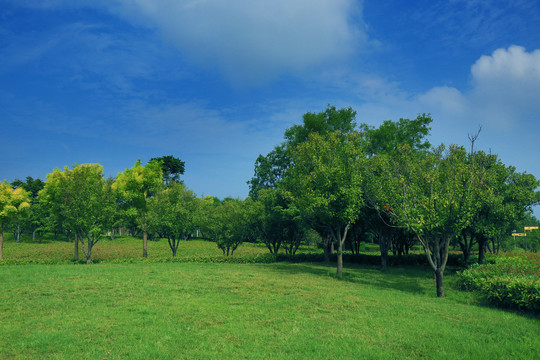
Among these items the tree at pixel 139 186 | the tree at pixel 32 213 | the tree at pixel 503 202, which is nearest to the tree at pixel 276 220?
the tree at pixel 139 186

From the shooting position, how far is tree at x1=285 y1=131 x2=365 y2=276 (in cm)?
2289

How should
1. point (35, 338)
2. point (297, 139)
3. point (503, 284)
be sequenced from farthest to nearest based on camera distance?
point (297, 139) < point (503, 284) < point (35, 338)

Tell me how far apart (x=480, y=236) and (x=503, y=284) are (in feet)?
50.1

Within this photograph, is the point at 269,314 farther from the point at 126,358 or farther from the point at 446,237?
the point at 446,237

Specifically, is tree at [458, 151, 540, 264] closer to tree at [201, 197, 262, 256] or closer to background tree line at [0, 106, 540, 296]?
background tree line at [0, 106, 540, 296]

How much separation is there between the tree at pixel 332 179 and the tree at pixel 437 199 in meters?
3.26

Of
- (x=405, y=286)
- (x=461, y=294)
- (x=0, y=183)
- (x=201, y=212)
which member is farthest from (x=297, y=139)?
(x=0, y=183)

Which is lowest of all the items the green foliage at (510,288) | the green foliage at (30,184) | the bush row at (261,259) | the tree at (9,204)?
the bush row at (261,259)

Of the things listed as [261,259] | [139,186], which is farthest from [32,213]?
[261,259]

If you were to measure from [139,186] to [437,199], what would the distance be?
2948 centimetres

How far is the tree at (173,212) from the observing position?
35625 millimetres

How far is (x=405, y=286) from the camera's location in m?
20.9

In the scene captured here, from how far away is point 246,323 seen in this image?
446 inches

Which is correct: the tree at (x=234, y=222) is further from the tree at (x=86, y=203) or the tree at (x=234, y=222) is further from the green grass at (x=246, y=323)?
the green grass at (x=246, y=323)
